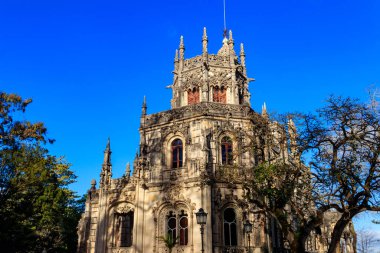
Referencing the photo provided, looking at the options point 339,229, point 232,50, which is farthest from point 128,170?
point 339,229

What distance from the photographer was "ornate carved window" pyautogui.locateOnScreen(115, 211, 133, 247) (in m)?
27.5

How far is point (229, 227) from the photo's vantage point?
2422cm

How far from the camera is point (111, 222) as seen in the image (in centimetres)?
2727

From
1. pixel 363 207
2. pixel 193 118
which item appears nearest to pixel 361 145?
pixel 363 207

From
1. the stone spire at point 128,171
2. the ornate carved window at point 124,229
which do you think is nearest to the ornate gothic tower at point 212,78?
the stone spire at point 128,171

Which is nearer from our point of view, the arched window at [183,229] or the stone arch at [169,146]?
the arched window at [183,229]

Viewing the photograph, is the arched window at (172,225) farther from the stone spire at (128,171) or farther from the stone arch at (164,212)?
the stone spire at (128,171)

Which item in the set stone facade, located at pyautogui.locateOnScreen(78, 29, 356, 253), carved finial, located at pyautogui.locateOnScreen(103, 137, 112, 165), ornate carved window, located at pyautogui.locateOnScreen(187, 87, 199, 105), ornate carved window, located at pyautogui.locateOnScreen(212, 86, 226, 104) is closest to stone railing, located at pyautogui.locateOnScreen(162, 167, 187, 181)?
stone facade, located at pyautogui.locateOnScreen(78, 29, 356, 253)

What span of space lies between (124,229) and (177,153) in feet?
23.5

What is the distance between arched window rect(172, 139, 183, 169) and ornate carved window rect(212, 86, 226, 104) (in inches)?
226

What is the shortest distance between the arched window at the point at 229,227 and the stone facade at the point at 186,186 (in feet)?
0.21

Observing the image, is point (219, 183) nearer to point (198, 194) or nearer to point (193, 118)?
point (198, 194)

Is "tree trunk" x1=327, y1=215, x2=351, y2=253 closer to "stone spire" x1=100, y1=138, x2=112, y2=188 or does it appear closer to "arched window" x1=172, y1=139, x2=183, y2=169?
"arched window" x1=172, y1=139, x2=183, y2=169

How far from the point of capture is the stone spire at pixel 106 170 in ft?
92.6
